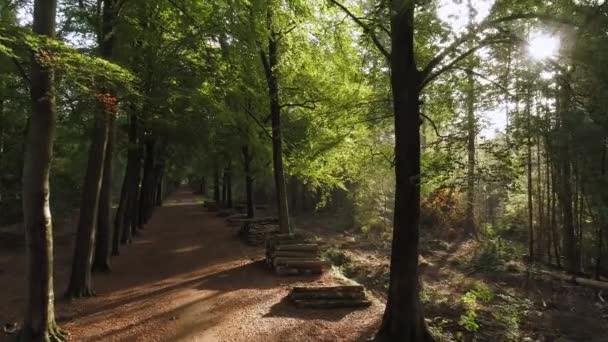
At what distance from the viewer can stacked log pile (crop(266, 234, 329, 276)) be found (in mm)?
12898

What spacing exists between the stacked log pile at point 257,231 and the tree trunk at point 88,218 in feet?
28.2

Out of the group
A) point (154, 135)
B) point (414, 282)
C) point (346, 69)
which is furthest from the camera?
point (154, 135)

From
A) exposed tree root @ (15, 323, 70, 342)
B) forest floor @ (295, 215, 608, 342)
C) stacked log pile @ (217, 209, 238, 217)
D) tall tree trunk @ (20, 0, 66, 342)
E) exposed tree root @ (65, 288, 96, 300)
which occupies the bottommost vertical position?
forest floor @ (295, 215, 608, 342)

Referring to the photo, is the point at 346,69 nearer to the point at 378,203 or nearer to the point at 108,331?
the point at 108,331

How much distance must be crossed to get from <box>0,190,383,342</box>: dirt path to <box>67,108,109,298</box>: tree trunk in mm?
554

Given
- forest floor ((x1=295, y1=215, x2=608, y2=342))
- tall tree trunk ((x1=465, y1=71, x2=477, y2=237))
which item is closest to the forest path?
forest floor ((x1=295, y1=215, x2=608, y2=342))

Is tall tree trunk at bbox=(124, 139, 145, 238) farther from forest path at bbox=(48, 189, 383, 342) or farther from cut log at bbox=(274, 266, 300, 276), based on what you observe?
cut log at bbox=(274, 266, 300, 276)

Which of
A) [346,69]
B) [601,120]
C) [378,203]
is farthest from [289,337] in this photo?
[378,203]

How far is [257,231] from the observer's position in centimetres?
1969

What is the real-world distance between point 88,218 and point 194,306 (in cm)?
353

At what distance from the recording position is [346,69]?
13.9 m

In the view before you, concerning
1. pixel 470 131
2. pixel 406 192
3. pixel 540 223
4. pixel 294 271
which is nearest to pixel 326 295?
pixel 294 271

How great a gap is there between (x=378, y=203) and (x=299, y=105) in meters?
11.6

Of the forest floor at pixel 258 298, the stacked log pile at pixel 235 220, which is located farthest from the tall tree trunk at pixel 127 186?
the stacked log pile at pixel 235 220
